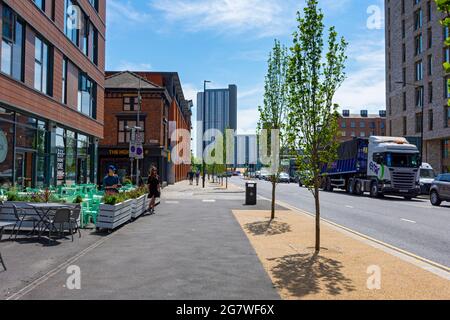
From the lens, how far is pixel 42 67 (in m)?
20.4

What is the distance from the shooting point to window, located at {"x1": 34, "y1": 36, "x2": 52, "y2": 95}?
19.5m

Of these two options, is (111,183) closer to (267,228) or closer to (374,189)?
(267,228)

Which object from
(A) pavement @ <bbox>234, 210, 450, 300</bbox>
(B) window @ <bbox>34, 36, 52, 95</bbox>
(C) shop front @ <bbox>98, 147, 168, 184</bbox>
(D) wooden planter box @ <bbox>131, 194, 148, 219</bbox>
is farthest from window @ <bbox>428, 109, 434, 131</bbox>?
(A) pavement @ <bbox>234, 210, 450, 300</bbox>

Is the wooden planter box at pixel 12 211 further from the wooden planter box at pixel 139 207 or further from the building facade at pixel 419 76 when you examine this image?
the building facade at pixel 419 76

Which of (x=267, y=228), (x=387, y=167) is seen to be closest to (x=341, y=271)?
(x=267, y=228)

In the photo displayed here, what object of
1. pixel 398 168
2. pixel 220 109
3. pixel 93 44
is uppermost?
pixel 220 109

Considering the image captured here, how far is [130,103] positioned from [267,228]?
35.8 metres

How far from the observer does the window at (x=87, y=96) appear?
88.3ft

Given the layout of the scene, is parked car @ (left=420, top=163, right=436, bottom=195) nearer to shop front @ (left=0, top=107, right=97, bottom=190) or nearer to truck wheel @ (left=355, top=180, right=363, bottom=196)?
truck wheel @ (left=355, top=180, right=363, bottom=196)

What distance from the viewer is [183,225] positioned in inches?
509

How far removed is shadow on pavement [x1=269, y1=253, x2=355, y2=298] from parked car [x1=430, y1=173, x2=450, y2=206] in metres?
17.4

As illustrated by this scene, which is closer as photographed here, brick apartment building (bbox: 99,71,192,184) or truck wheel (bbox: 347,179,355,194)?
truck wheel (bbox: 347,179,355,194)

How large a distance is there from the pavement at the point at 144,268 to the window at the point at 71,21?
16.7 meters
